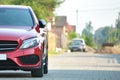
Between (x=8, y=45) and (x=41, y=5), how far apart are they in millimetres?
44739

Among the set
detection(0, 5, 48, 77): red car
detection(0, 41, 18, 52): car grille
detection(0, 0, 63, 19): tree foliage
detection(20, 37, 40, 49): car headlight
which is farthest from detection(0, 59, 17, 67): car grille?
detection(0, 0, 63, 19): tree foliage

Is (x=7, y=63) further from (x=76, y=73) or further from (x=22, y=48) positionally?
(x=76, y=73)

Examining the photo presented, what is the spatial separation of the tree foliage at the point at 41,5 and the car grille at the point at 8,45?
41.6 metres

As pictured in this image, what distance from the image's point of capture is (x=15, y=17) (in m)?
19.1

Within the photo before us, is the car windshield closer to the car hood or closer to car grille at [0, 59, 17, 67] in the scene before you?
the car hood

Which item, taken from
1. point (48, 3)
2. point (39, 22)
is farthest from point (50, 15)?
point (39, 22)

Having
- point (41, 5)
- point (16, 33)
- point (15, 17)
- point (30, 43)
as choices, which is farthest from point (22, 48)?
point (41, 5)

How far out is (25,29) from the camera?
1819 cm

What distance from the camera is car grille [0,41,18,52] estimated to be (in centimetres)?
1731

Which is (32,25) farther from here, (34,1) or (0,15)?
(34,1)

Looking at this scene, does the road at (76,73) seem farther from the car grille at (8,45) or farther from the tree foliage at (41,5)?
the tree foliage at (41,5)

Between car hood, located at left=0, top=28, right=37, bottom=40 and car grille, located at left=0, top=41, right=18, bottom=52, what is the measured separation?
0.33 feet

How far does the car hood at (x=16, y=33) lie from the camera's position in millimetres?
17422

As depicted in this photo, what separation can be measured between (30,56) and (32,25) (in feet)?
4.82
